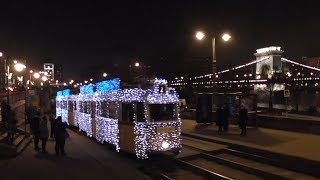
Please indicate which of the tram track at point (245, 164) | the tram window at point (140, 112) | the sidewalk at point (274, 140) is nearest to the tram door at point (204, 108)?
the sidewalk at point (274, 140)

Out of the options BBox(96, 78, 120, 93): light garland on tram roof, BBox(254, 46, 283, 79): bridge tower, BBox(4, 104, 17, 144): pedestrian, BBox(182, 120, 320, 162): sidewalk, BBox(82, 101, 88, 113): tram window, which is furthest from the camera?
BBox(254, 46, 283, 79): bridge tower

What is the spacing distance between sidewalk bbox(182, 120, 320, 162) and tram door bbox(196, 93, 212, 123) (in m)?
1.74

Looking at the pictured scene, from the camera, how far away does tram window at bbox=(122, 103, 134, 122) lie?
50.4 ft

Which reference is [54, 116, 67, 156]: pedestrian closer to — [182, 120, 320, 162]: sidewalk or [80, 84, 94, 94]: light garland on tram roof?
[80, 84, 94, 94]: light garland on tram roof

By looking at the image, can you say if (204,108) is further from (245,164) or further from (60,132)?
(60,132)

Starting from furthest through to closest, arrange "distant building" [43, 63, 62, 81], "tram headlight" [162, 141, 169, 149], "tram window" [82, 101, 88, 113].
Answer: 1. "distant building" [43, 63, 62, 81]
2. "tram window" [82, 101, 88, 113]
3. "tram headlight" [162, 141, 169, 149]

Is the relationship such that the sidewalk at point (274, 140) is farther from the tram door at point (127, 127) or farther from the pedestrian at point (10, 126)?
the pedestrian at point (10, 126)

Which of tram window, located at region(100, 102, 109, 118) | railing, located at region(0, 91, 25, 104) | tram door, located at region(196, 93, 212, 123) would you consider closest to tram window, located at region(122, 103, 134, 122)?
tram window, located at region(100, 102, 109, 118)

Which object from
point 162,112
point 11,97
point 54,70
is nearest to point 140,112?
point 162,112

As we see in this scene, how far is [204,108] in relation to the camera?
85.0 ft

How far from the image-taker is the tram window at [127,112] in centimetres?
1536

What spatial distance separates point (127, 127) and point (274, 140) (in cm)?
661

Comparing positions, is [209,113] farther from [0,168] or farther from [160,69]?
[160,69]

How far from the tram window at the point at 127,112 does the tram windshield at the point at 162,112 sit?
80cm
